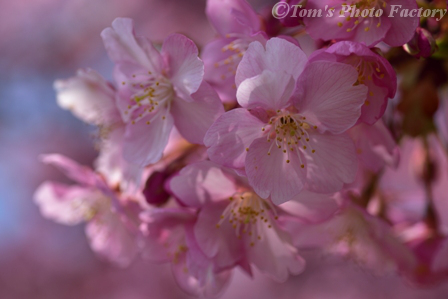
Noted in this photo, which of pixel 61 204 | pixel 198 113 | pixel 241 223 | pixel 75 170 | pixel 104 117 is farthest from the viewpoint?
pixel 61 204

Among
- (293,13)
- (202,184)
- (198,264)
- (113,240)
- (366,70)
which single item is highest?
(293,13)

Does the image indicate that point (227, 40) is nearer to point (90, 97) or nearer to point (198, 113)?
point (198, 113)

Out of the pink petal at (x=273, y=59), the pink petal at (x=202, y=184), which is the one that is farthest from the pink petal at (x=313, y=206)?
the pink petal at (x=273, y=59)

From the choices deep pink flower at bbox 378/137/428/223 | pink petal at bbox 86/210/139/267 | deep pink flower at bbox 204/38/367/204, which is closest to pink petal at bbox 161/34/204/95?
deep pink flower at bbox 204/38/367/204

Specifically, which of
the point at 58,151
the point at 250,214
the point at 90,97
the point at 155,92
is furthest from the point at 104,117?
the point at 58,151

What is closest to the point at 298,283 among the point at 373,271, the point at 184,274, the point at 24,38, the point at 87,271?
the point at 87,271

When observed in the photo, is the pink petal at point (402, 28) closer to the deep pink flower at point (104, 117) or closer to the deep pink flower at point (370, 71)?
the deep pink flower at point (370, 71)

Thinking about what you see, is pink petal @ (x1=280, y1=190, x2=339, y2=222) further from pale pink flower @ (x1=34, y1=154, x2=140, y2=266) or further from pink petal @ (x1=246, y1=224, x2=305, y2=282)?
pale pink flower @ (x1=34, y1=154, x2=140, y2=266)
